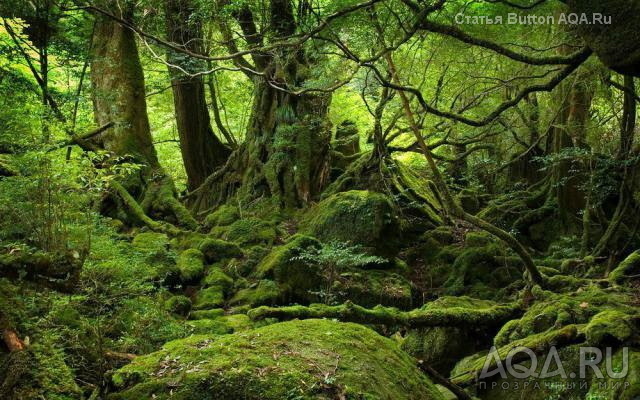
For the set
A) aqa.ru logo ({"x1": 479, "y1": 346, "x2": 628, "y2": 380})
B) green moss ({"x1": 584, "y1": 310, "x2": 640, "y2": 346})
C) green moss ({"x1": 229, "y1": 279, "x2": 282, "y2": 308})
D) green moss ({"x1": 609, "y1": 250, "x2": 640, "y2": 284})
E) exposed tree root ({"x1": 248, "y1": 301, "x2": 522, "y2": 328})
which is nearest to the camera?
aqa.ru logo ({"x1": 479, "y1": 346, "x2": 628, "y2": 380})

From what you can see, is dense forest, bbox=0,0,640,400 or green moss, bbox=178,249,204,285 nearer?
dense forest, bbox=0,0,640,400

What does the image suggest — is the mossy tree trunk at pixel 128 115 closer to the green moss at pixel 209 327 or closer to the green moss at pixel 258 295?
the green moss at pixel 258 295

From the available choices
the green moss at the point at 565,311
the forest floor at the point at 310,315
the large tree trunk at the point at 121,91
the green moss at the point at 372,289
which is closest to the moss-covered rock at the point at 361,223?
the forest floor at the point at 310,315

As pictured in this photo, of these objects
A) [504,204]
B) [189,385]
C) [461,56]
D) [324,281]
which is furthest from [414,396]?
[504,204]

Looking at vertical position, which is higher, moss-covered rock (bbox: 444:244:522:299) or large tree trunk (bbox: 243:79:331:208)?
large tree trunk (bbox: 243:79:331:208)

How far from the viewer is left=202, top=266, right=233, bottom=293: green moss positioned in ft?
27.1

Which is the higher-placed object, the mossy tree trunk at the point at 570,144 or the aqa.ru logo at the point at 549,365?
the mossy tree trunk at the point at 570,144

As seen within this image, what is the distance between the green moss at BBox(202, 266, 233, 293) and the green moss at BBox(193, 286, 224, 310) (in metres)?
0.15

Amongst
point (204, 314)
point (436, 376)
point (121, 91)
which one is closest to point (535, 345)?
point (436, 376)

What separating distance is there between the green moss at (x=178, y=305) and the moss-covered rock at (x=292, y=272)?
1527 millimetres

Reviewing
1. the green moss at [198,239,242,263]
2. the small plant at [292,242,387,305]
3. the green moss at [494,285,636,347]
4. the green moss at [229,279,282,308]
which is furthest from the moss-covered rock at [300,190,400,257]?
the green moss at [494,285,636,347]

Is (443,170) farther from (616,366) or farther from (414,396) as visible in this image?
(414,396)

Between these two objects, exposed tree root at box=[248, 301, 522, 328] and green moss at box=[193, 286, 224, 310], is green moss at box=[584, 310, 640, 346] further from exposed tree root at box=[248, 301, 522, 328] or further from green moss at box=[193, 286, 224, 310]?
green moss at box=[193, 286, 224, 310]

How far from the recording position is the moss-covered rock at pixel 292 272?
8289mm
